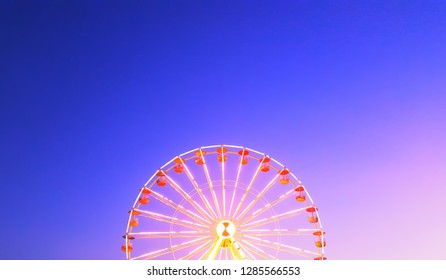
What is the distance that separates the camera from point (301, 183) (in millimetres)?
25656

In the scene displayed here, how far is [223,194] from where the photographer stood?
971 inches

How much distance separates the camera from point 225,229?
77.8 feet

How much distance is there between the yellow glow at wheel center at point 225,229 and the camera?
2364cm

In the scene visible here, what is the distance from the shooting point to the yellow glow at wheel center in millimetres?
23641
